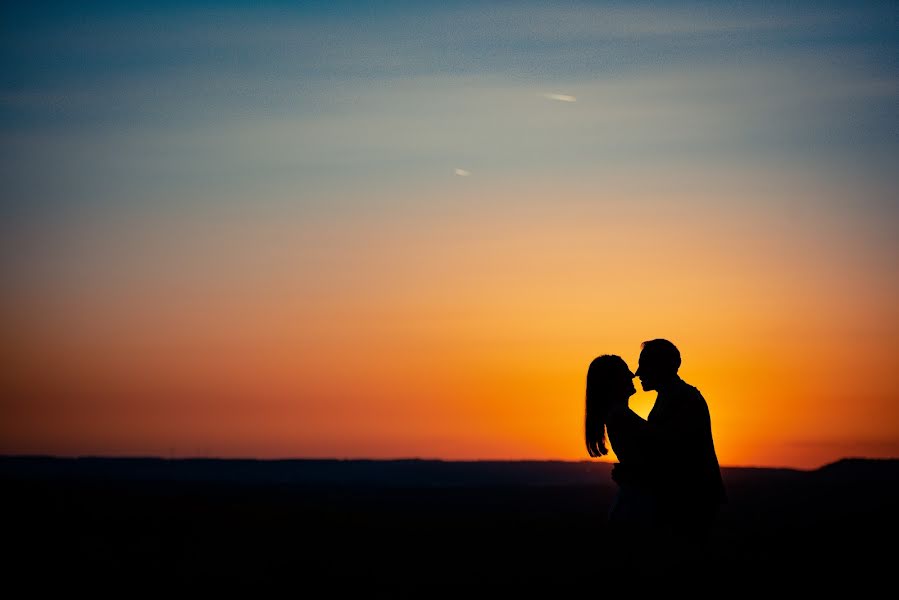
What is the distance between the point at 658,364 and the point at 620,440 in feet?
1.77

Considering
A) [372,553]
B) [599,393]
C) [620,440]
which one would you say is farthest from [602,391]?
[372,553]

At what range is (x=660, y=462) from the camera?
7.75 metres

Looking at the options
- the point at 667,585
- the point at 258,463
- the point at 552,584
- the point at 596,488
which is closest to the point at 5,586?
the point at 552,584

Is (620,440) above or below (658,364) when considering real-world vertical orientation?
below

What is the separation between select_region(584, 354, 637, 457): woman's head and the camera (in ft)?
26.1

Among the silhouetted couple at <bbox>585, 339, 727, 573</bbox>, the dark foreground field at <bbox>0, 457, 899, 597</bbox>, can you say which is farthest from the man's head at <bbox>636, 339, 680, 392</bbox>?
the dark foreground field at <bbox>0, 457, 899, 597</bbox>

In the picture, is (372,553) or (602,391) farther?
(372,553)

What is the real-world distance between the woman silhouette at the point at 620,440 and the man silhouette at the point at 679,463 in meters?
0.01

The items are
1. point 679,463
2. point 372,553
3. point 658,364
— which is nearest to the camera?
point 679,463

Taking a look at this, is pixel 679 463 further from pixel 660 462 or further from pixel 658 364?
pixel 658 364

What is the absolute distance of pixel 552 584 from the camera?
7.48 m

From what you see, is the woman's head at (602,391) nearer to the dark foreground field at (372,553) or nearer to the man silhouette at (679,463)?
the man silhouette at (679,463)

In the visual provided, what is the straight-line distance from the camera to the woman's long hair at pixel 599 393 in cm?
798

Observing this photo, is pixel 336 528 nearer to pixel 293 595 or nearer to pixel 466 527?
pixel 466 527
